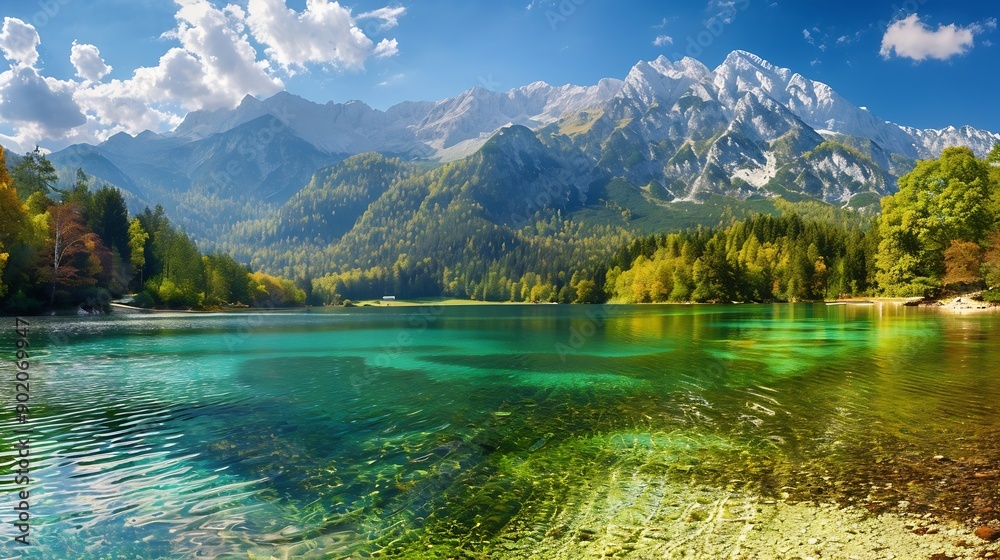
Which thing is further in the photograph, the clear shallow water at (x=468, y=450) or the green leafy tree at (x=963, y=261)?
the green leafy tree at (x=963, y=261)

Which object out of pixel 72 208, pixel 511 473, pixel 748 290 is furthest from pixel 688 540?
pixel 748 290

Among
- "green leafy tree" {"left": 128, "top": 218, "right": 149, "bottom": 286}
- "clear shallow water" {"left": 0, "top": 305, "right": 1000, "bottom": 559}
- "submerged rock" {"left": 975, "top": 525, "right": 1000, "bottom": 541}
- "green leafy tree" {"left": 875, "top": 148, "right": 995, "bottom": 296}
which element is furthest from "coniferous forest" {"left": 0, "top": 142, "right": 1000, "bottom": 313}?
"submerged rock" {"left": 975, "top": 525, "right": 1000, "bottom": 541}

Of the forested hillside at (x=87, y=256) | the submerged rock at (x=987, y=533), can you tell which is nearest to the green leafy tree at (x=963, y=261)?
the submerged rock at (x=987, y=533)

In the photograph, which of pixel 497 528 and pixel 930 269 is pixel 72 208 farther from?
pixel 930 269

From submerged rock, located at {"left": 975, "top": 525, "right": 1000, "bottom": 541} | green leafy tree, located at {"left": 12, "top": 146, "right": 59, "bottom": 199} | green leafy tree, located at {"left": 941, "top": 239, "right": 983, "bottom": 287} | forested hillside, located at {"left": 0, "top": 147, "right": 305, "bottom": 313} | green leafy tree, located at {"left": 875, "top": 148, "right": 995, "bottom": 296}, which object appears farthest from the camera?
green leafy tree, located at {"left": 12, "top": 146, "right": 59, "bottom": 199}

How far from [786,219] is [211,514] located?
222417 millimetres

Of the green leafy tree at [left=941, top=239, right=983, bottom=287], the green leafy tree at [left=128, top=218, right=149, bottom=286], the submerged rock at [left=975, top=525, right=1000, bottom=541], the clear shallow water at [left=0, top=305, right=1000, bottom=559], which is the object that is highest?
the green leafy tree at [left=128, top=218, right=149, bottom=286]

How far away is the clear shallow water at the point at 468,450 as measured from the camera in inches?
395

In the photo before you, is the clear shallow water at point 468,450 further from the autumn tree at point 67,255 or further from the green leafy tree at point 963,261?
the autumn tree at point 67,255

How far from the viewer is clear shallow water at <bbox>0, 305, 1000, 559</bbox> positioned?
1004 cm

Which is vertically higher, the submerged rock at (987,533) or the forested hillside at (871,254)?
the forested hillside at (871,254)

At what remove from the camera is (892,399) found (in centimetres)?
2044

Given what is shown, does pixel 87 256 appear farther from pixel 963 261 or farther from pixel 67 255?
pixel 963 261

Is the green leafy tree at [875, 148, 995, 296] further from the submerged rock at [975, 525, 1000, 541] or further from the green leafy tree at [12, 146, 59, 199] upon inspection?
the green leafy tree at [12, 146, 59, 199]
